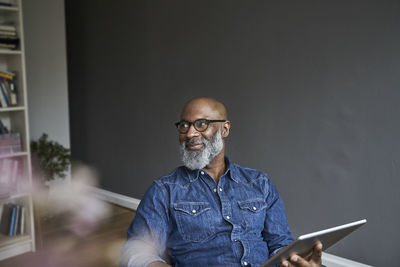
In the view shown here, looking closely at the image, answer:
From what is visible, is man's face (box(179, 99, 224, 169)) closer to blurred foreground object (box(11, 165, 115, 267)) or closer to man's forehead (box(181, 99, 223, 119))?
man's forehead (box(181, 99, 223, 119))

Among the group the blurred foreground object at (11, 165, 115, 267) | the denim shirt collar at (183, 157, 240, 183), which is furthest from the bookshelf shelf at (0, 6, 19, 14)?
the denim shirt collar at (183, 157, 240, 183)

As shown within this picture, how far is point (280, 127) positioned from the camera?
272 centimetres

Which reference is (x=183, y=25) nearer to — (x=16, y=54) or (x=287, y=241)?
(x=16, y=54)

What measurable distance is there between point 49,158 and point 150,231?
2.42 meters

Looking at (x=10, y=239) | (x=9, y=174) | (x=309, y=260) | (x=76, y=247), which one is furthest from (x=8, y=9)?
(x=309, y=260)

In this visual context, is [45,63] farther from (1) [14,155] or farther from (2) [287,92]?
(2) [287,92]

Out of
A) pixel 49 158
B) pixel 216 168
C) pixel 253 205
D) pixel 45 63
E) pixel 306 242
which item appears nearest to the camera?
pixel 306 242

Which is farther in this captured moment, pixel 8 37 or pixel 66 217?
pixel 66 217

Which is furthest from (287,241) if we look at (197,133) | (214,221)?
(197,133)

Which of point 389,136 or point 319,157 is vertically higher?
point 389,136

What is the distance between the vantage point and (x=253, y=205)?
1.58 m

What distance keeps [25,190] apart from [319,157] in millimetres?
2121

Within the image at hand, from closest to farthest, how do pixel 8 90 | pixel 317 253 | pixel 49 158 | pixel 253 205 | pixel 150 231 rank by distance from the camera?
pixel 317 253
pixel 150 231
pixel 253 205
pixel 8 90
pixel 49 158

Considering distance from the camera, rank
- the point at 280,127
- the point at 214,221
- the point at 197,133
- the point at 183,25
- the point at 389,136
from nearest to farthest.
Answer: the point at 214,221 < the point at 197,133 < the point at 389,136 < the point at 280,127 < the point at 183,25
